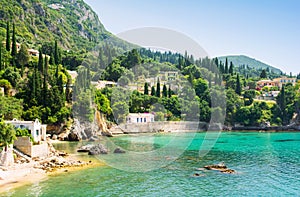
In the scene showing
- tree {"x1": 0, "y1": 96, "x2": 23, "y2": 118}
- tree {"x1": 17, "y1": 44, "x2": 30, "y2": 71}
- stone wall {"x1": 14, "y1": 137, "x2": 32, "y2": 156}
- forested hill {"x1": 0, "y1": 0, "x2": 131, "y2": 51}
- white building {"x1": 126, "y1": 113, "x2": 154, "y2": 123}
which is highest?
forested hill {"x1": 0, "y1": 0, "x2": 131, "y2": 51}

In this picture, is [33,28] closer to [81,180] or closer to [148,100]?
[148,100]

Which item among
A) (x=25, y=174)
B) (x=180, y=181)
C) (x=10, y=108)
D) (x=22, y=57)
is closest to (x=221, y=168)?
(x=180, y=181)

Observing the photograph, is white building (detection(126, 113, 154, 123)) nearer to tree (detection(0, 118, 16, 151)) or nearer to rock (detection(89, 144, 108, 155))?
rock (detection(89, 144, 108, 155))

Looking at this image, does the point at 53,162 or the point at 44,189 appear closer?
the point at 44,189

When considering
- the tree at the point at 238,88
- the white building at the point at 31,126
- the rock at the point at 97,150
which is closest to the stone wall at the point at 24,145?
the white building at the point at 31,126

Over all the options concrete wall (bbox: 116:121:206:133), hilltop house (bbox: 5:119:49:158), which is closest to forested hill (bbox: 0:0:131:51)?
concrete wall (bbox: 116:121:206:133)

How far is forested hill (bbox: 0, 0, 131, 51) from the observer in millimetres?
75812

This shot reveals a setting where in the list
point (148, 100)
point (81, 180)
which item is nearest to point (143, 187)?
point (81, 180)

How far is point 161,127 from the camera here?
48.9m

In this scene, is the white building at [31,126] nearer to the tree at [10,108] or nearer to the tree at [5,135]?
the tree at [10,108]

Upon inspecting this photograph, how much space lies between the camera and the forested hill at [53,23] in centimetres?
7581

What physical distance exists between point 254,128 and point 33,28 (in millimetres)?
54633

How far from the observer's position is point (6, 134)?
19672mm

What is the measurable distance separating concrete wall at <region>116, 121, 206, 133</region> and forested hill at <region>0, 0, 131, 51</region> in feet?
69.7
